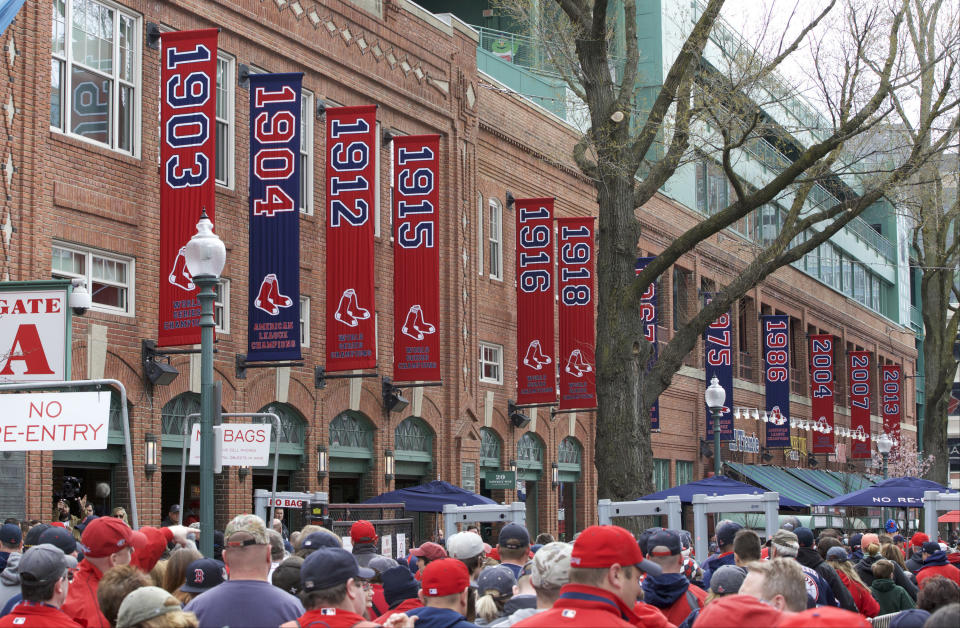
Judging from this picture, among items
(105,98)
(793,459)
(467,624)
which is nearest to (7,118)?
(105,98)

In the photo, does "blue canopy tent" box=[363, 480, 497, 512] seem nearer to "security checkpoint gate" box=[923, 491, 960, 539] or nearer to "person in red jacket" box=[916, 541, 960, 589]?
"security checkpoint gate" box=[923, 491, 960, 539]

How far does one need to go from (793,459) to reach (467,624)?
48067 millimetres

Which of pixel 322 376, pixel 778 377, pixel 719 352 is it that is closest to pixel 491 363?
pixel 322 376

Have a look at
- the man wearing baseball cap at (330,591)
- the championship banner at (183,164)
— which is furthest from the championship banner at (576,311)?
the man wearing baseball cap at (330,591)

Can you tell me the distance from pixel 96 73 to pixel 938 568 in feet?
45.3

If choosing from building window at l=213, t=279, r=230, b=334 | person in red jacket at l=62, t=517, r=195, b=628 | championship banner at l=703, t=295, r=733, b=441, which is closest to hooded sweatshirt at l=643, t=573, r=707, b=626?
person in red jacket at l=62, t=517, r=195, b=628

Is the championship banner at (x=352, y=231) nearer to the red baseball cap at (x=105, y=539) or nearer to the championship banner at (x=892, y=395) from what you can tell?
the red baseball cap at (x=105, y=539)

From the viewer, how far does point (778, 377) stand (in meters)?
45.5

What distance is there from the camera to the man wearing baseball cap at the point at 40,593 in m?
6.66

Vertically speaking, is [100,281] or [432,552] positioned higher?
[100,281]

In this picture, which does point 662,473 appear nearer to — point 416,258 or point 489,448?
point 489,448

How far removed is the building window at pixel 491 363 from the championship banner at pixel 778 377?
15.6 m

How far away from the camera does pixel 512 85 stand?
34.6 m

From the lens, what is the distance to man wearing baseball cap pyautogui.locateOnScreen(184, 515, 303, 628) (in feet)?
21.6
